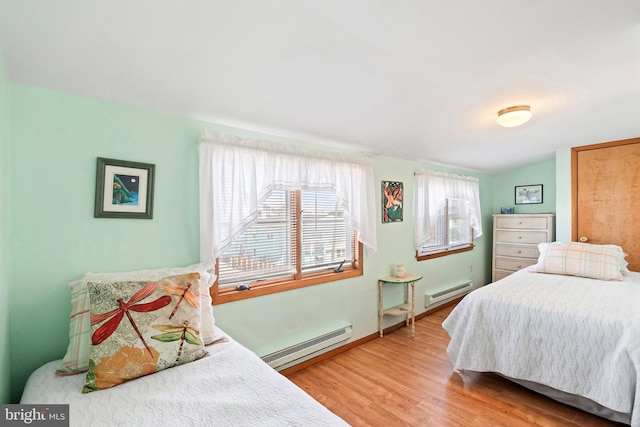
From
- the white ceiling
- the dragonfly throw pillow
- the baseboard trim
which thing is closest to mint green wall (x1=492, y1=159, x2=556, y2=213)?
the white ceiling

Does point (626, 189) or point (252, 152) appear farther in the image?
point (626, 189)

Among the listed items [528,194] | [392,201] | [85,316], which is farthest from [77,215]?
[528,194]

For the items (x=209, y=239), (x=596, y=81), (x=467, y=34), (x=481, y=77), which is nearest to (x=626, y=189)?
(x=596, y=81)

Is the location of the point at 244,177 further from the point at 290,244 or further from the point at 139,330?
the point at 139,330

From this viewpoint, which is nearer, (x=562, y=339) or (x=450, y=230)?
(x=562, y=339)

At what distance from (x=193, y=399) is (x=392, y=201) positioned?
283cm

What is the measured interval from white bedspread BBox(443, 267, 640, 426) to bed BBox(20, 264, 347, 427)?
1852 mm

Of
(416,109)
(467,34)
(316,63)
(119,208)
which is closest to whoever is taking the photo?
(467,34)

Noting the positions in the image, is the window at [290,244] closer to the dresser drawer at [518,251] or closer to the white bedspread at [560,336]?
the white bedspread at [560,336]

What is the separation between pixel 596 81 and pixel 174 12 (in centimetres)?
280

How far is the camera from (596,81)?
2174mm

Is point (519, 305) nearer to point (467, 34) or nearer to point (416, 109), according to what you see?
point (416, 109)

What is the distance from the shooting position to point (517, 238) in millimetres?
4625

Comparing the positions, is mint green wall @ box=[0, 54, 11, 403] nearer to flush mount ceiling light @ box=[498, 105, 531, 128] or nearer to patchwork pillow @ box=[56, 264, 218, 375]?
patchwork pillow @ box=[56, 264, 218, 375]
